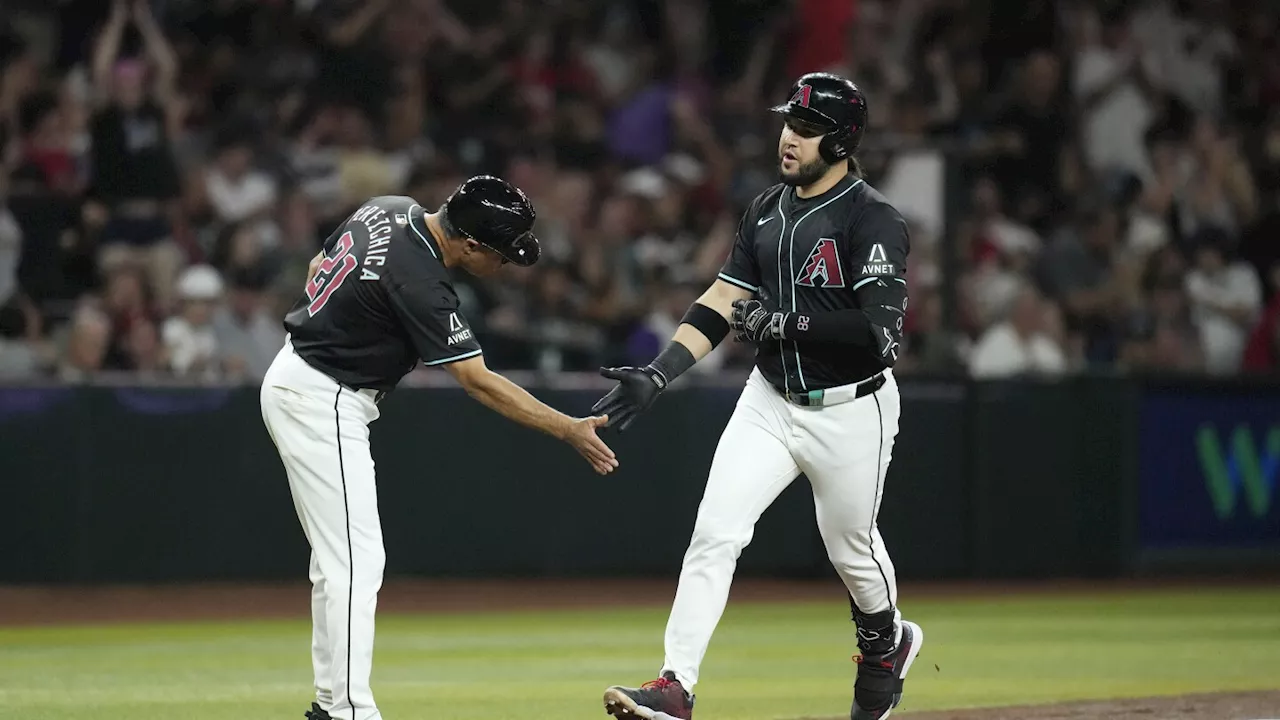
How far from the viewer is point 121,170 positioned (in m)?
13.2

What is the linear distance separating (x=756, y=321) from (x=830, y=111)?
0.77 m

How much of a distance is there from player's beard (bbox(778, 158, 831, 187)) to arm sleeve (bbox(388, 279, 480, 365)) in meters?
1.29

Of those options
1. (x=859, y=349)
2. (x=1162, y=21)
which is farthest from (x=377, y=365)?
(x=1162, y=21)

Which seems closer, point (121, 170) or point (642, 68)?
point (121, 170)

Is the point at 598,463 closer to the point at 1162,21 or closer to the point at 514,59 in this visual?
the point at 514,59

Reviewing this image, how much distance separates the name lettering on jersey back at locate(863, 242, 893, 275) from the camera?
6.30m

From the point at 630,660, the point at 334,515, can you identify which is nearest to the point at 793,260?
the point at 334,515

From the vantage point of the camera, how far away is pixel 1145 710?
7.43m

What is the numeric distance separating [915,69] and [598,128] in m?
3.24

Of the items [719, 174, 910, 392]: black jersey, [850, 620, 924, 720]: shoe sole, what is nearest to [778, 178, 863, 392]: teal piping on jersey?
[719, 174, 910, 392]: black jersey

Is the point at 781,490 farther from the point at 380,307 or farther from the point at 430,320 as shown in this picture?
the point at 380,307

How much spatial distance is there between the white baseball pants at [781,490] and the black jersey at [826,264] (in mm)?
117

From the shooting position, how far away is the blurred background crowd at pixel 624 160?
12820 millimetres

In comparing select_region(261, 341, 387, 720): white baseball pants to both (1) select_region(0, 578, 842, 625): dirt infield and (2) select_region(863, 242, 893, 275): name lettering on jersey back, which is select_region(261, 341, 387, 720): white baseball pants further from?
(1) select_region(0, 578, 842, 625): dirt infield
